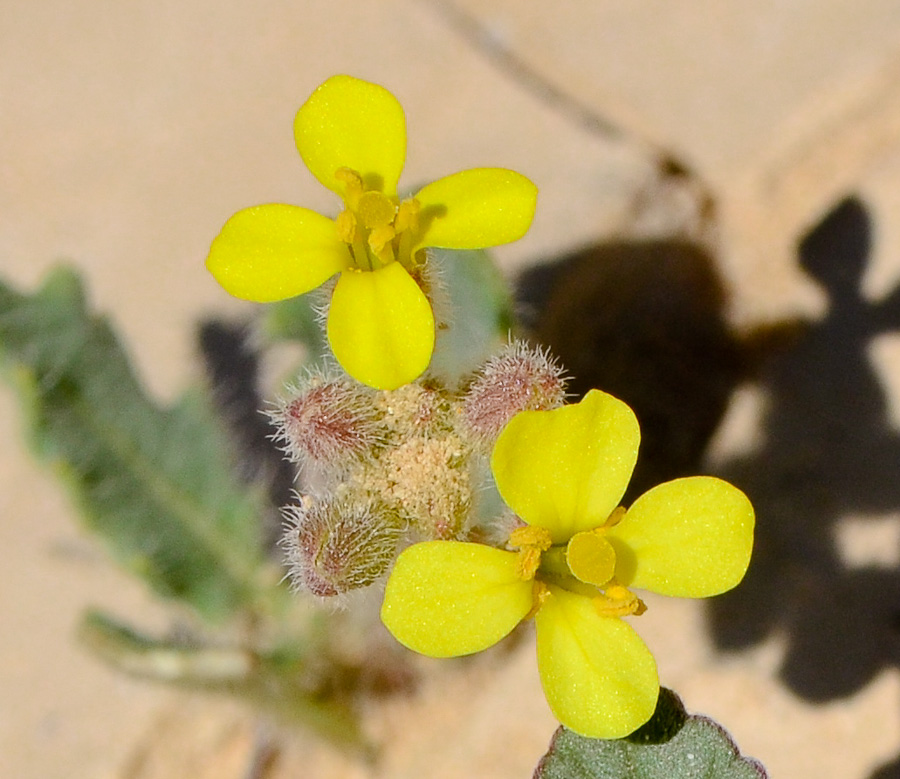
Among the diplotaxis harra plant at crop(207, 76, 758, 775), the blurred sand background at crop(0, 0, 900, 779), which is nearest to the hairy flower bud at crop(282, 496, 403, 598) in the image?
the diplotaxis harra plant at crop(207, 76, 758, 775)

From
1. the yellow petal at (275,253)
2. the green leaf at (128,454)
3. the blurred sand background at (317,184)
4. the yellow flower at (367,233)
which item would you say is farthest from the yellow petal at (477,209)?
the blurred sand background at (317,184)

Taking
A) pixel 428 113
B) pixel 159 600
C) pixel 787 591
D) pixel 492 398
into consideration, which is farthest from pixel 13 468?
pixel 787 591

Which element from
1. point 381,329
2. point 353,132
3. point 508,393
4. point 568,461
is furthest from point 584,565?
point 353,132

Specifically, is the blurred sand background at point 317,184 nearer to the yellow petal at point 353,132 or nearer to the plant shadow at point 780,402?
the plant shadow at point 780,402

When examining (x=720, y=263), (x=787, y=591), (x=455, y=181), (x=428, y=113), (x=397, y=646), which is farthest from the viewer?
(x=428, y=113)

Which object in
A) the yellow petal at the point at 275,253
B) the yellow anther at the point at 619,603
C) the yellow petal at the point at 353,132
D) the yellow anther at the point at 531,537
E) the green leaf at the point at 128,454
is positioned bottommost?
the green leaf at the point at 128,454

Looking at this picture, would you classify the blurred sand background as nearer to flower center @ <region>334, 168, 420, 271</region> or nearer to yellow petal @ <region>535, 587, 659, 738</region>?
yellow petal @ <region>535, 587, 659, 738</region>

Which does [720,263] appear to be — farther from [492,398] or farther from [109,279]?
[109,279]
